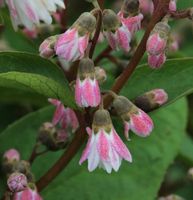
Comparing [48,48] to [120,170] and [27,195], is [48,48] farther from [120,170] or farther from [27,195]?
[120,170]

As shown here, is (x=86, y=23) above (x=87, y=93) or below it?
above

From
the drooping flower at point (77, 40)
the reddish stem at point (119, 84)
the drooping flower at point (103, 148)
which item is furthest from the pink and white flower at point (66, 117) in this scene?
the drooping flower at point (77, 40)

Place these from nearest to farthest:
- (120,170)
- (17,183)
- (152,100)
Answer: (17,183)
(152,100)
(120,170)

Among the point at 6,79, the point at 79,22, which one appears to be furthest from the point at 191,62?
the point at 6,79

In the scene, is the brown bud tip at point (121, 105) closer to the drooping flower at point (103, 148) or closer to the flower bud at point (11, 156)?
the drooping flower at point (103, 148)

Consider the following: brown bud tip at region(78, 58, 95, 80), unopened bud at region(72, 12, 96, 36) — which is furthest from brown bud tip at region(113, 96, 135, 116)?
unopened bud at region(72, 12, 96, 36)

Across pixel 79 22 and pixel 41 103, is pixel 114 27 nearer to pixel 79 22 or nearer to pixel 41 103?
pixel 79 22

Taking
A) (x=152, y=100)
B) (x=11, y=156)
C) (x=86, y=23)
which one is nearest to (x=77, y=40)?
(x=86, y=23)
